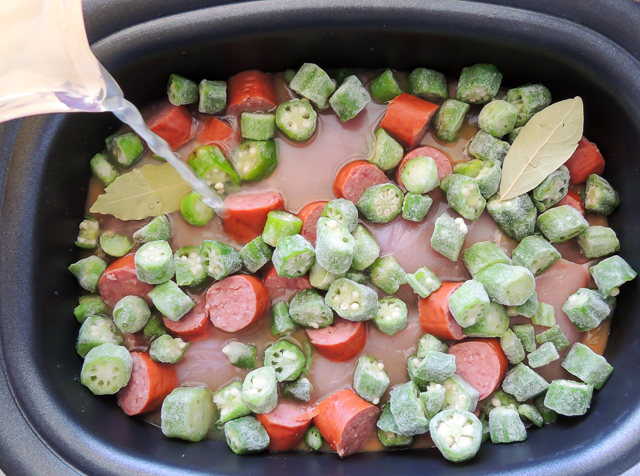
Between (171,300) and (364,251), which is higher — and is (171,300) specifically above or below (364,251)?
below

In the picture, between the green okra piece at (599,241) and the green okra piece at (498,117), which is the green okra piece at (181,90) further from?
the green okra piece at (599,241)

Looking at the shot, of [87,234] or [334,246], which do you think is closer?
[334,246]

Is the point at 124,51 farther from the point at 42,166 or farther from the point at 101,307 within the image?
the point at 101,307

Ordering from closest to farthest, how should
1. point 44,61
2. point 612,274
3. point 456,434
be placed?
point 44,61, point 456,434, point 612,274

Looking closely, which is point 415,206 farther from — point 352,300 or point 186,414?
point 186,414

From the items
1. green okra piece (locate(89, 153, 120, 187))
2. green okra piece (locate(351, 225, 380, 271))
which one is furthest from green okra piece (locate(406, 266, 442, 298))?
green okra piece (locate(89, 153, 120, 187))

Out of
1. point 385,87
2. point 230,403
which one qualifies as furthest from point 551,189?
point 230,403

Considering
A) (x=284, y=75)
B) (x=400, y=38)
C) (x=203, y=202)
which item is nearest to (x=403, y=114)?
(x=400, y=38)
